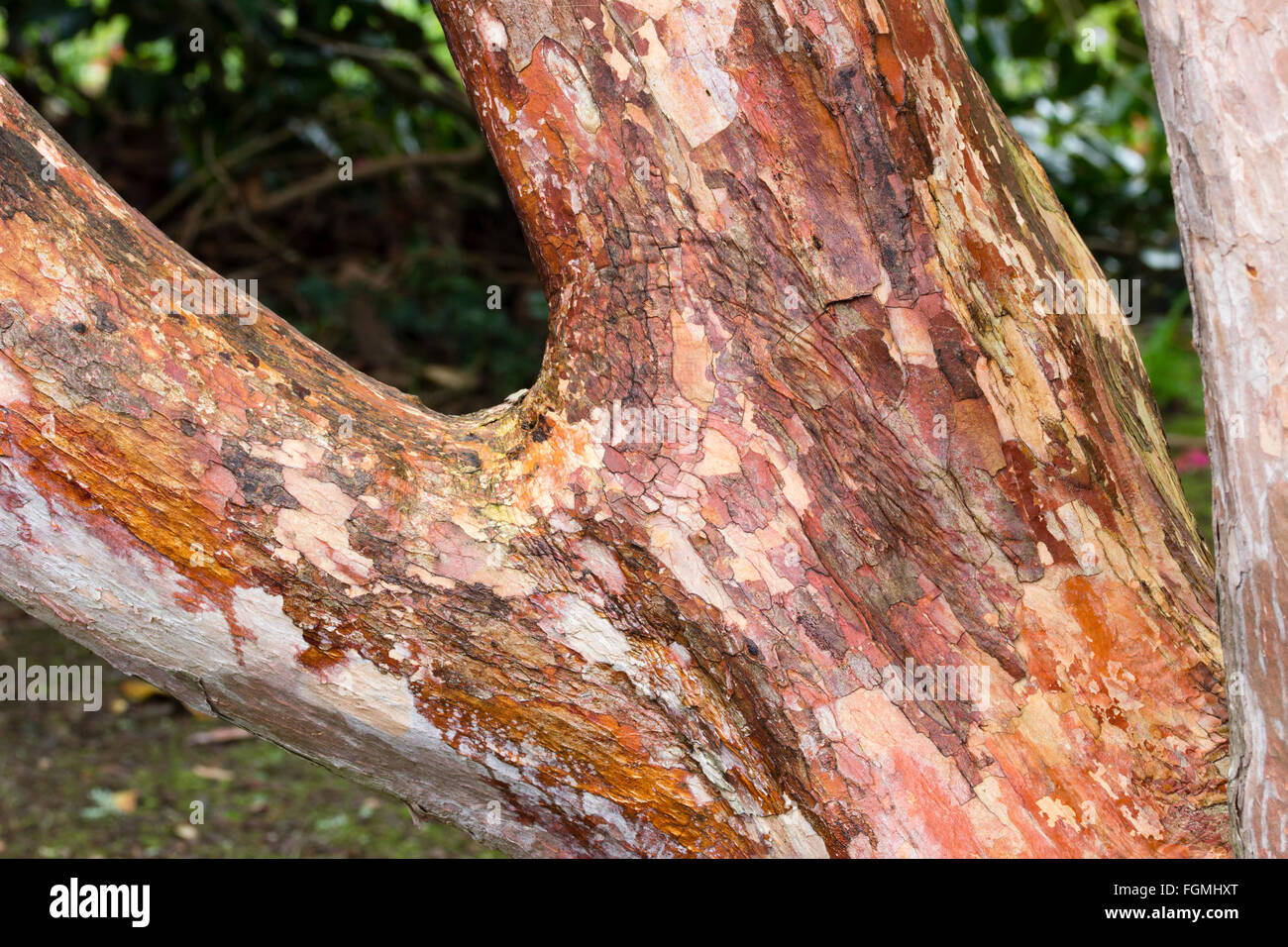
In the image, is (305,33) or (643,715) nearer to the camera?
(643,715)

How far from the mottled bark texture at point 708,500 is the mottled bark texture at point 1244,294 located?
0.15m

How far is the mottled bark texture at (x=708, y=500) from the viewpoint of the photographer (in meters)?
1.23

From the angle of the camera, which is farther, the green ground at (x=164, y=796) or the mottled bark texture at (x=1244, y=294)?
the green ground at (x=164, y=796)

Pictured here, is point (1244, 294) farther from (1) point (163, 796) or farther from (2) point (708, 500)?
Result: (1) point (163, 796)

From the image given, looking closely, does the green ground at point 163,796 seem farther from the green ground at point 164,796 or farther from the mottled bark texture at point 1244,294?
the mottled bark texture at point 1244,294

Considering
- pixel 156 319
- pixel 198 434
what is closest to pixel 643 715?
pixel 198 434

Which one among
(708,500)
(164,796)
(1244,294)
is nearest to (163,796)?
(164,796)

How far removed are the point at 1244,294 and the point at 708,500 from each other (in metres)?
0.55

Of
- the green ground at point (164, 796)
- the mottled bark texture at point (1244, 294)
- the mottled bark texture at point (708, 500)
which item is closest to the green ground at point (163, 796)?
the green ground at point (164, 796)

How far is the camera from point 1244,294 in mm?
1058

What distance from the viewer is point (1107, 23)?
13.7 feet

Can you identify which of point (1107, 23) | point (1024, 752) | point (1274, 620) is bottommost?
point (1024, 752)

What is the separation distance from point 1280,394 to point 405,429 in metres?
0.92
